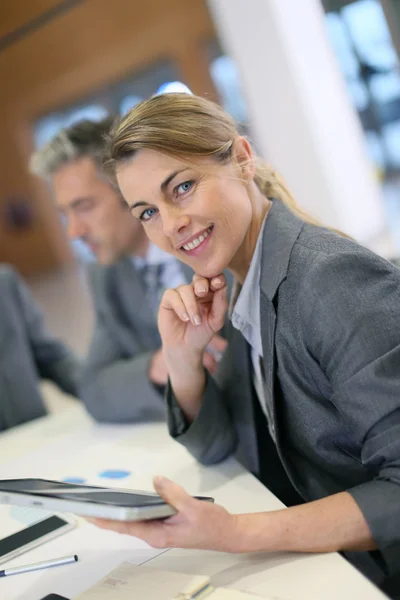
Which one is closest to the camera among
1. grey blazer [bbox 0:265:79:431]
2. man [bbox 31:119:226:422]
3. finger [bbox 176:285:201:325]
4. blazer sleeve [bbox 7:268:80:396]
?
finger [bbox 176:285:201:325]

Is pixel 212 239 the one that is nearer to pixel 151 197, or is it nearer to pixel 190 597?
pixel 151 197

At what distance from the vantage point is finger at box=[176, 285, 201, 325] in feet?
4.88

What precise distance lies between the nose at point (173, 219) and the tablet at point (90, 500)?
55 centimetres

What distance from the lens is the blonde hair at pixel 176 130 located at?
1355mm

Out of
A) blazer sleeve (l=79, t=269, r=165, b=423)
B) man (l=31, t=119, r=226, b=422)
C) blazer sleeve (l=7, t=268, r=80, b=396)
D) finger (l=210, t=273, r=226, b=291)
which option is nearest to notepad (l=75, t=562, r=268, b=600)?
finger (l=210, t=273, r=226, b=291)

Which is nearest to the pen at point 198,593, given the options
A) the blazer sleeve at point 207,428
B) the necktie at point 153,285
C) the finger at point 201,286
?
the blazer sleeve at point 207,428

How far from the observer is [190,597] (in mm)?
1025

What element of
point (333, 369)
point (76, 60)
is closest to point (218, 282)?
point (333, 369)

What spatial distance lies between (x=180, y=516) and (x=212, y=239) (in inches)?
23.8

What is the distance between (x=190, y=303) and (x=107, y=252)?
1.11 meters

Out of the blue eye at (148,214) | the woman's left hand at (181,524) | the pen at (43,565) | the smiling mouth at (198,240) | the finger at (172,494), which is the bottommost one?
the pen at (43,565)

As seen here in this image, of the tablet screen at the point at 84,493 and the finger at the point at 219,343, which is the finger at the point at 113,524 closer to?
the tablet screen at the point at 84,493

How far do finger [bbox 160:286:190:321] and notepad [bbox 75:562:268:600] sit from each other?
54cm

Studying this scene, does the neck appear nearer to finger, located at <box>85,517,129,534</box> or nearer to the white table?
the white table
